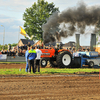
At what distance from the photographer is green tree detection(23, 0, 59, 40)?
3578 cm

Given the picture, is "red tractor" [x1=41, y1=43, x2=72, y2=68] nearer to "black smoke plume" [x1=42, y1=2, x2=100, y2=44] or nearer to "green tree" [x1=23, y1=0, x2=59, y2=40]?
"black smoke plume" [x1=42, y1=2, x2=100, y2=44]

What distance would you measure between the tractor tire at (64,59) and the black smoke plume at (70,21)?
7.03ft

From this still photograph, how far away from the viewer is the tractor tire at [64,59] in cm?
1470

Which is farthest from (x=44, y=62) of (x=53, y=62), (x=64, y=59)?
(x=64, y=59)

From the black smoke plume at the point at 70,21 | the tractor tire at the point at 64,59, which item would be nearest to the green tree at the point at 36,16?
the black smoke plume at the point at 70,21

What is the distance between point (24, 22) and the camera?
3831 cm

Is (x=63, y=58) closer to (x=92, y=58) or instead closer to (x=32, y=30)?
(x=92, y=58)

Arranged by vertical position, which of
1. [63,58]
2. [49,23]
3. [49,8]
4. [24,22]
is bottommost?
[63,58]

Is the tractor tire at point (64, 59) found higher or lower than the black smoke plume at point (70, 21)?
lower

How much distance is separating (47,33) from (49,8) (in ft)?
70.6

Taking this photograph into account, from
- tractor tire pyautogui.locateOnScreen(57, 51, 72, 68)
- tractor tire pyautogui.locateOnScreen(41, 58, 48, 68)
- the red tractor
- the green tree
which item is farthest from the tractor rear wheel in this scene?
the green tree

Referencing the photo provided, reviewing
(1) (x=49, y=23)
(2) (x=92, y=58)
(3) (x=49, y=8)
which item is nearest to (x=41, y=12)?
(3) (x=49, y=8)

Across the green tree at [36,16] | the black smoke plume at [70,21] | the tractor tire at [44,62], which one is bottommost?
the tractor tire at [44,62]

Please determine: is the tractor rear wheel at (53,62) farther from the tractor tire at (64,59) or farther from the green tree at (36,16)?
the green tree at (36,16)
